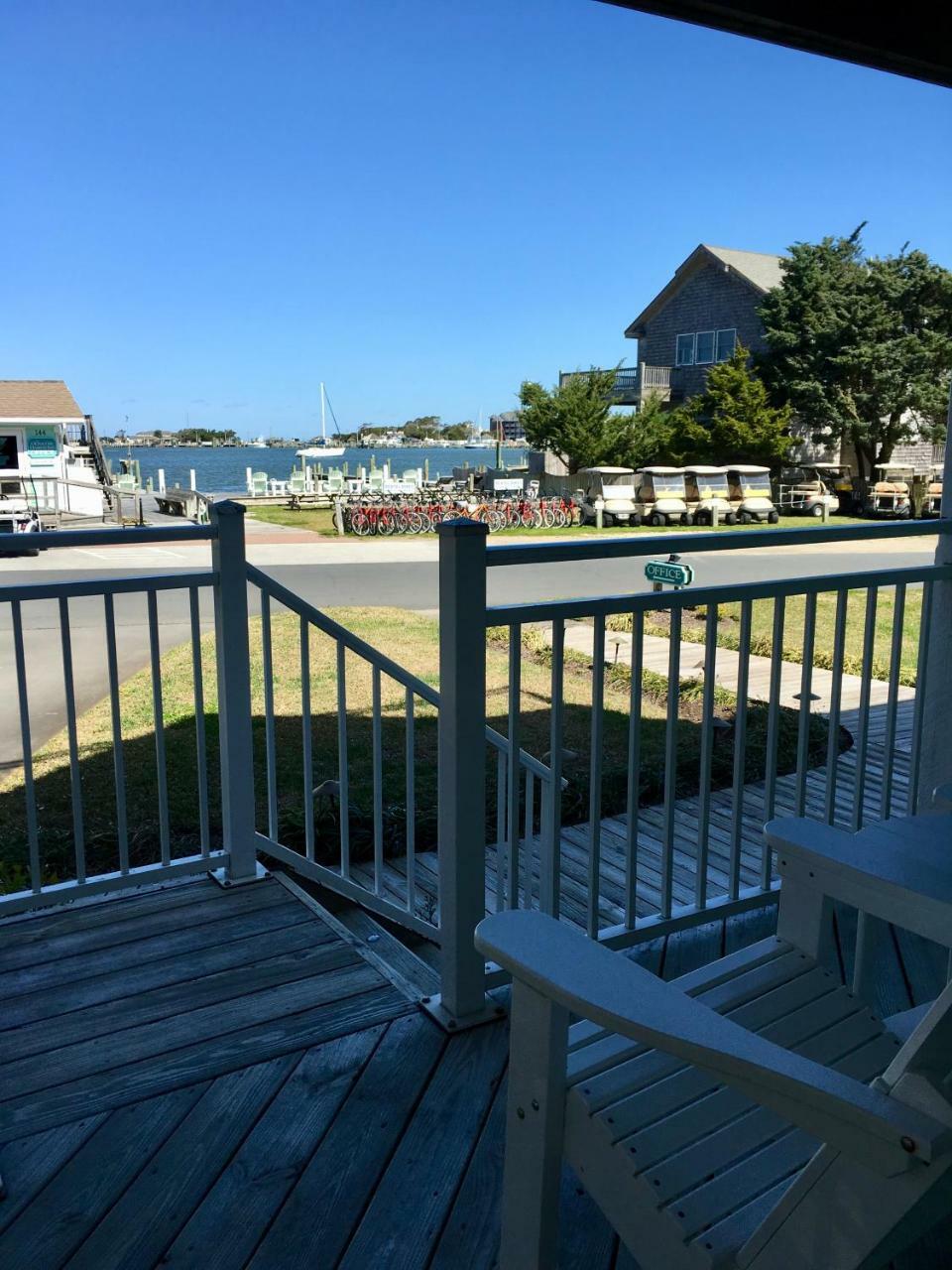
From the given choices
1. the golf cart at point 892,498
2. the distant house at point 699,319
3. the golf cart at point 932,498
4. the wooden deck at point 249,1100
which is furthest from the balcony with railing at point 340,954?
the distant house at point 699,319

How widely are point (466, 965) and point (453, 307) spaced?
→ 98.2 metres

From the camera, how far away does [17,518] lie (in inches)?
560

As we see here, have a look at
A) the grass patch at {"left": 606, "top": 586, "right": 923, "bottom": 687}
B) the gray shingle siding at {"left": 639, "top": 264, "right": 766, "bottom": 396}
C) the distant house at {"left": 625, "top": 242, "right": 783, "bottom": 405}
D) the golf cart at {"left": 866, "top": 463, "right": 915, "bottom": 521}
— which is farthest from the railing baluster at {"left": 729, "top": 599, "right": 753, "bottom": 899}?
the gray shingle siding at {"left": 639, "top": 264, "right": 766, "bottom": 396}

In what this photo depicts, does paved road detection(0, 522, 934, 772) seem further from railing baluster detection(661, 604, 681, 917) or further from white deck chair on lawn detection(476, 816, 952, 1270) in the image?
white deck chair on lawn detection(476, 816, 952, 1270)

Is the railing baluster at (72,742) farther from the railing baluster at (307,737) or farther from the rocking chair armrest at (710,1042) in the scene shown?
the rocking chair armrest at (710,1042)

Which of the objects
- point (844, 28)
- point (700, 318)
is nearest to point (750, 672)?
point (844, 28)

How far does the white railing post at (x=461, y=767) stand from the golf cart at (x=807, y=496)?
22557mm

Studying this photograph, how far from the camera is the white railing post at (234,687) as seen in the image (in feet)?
8.36

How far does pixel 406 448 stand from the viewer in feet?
361

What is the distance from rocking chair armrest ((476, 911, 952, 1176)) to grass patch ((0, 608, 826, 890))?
92 cm

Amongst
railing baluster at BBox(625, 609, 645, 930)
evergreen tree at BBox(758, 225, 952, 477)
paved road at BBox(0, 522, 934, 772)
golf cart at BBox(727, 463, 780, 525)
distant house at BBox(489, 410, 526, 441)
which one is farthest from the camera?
distant house at BBox(489, 410, 526, 441)

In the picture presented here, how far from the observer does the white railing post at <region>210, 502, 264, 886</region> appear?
2.55 metres

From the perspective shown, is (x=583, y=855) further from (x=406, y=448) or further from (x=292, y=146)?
(x=406, y=448)

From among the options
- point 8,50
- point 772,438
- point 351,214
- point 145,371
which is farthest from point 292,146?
point 772,438
